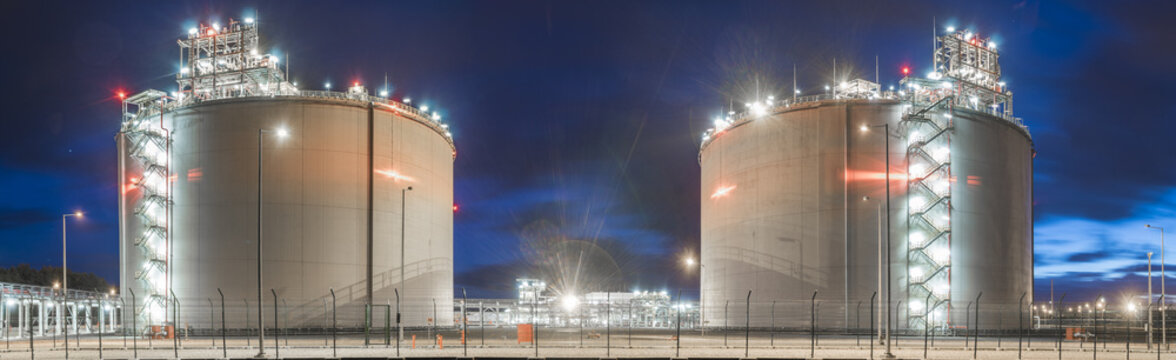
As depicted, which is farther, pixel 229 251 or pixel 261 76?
pixel 261 76

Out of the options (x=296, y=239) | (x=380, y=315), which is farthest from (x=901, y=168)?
(x=296, y=239)

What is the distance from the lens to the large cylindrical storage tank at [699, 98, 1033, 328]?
54.7m

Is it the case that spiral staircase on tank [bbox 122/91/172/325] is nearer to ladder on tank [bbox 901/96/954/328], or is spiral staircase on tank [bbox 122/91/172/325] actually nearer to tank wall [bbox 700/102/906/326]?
tank wall [bbox 700/102/906/326]

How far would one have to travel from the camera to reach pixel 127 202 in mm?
59156

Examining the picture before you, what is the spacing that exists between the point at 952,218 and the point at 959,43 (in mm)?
13232

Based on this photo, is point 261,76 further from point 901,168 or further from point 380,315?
point 901,168

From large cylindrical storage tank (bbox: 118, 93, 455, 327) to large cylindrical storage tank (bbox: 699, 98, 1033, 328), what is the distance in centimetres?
2478

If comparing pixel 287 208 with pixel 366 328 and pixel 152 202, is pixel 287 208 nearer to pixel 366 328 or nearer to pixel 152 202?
pixel 152 202

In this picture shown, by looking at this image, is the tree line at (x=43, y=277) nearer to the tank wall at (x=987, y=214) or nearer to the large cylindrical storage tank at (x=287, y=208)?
the large cylindrical storage tank at (x=287, y=208)

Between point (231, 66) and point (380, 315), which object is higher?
point (231, 66)

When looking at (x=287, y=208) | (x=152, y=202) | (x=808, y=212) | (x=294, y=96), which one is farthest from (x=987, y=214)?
(x=152, y=202)

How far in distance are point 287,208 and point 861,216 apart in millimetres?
36645

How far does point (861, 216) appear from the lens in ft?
181

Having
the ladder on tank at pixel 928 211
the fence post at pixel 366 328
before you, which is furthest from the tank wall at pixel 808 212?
the fence post at pixel 366 328
